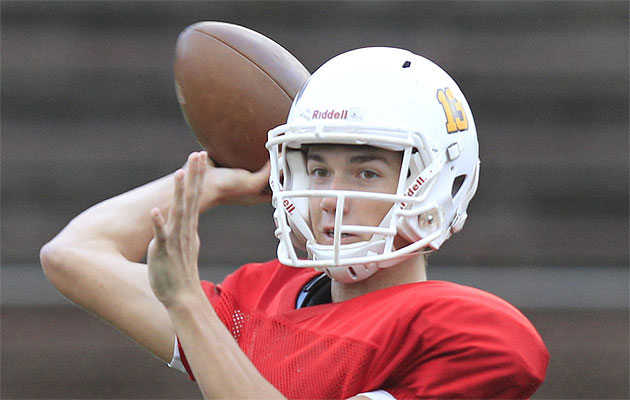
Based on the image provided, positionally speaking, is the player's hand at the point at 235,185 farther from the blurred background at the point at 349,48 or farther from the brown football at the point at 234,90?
the blurred background at the point at 349,48

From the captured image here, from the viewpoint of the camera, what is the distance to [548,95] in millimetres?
4500

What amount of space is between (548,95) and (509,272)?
90 centimetres

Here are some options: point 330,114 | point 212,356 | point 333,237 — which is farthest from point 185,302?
point 330,114

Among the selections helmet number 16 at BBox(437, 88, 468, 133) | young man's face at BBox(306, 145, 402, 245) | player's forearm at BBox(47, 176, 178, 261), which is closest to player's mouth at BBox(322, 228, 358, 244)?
young man's face at BBox(306, 145, 402, 245)

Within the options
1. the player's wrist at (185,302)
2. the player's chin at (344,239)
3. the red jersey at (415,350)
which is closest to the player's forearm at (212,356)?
the player's wrist at (185,302)

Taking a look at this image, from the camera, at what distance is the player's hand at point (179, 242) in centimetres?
120

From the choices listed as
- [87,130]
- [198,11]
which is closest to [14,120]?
[87,130]

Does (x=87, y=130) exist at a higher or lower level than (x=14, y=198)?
higher

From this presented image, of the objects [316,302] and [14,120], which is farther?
[14,120]

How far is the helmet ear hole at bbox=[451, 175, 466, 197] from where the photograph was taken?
1.47 m

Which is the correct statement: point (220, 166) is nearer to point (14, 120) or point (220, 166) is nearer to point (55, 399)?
point (55, 399)

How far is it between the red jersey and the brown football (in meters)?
0.39

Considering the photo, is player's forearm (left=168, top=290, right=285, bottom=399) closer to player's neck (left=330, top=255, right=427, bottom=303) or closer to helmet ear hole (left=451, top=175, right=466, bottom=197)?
player's neck (left=330, top=255, right=427, bottom=303)

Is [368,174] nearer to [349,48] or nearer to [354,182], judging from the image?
[354,182]
